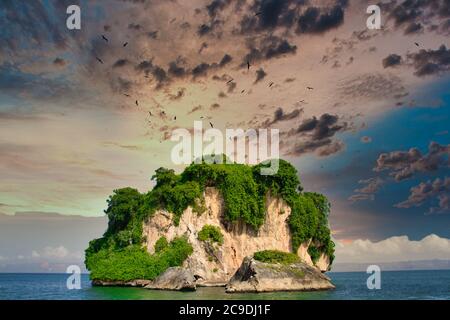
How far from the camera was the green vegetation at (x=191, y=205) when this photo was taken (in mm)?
48531

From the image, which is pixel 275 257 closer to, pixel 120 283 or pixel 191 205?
pixel 191 205

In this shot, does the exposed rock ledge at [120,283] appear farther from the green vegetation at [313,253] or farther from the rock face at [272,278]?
the green vegetation at [313,253]

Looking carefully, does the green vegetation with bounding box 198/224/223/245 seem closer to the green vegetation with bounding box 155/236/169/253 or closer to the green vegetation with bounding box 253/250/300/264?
the green vegetation with bounding box 155/236/169/253

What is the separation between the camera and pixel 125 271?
4781 cm

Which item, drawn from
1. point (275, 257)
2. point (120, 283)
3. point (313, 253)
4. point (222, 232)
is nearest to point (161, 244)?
point (120, 283)

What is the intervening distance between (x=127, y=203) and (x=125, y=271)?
9.05 m

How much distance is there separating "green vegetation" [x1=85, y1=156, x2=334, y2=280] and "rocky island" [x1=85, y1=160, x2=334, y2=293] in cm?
9

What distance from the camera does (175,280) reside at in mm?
42781

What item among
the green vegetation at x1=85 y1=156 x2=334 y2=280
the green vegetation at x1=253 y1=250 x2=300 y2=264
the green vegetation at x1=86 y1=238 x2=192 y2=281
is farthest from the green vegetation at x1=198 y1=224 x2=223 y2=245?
the green vegetation at x1=253 y1=250 x2=300 y2=264

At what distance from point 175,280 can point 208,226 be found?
7863mm

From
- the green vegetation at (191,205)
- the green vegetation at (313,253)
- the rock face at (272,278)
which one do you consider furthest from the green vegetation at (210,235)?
the green vegetation at (313,253)

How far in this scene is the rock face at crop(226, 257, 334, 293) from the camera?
40.5 metres

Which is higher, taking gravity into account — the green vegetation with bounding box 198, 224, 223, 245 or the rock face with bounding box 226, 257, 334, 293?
the green vegetation with bounding box 198, 224, 223, 245
